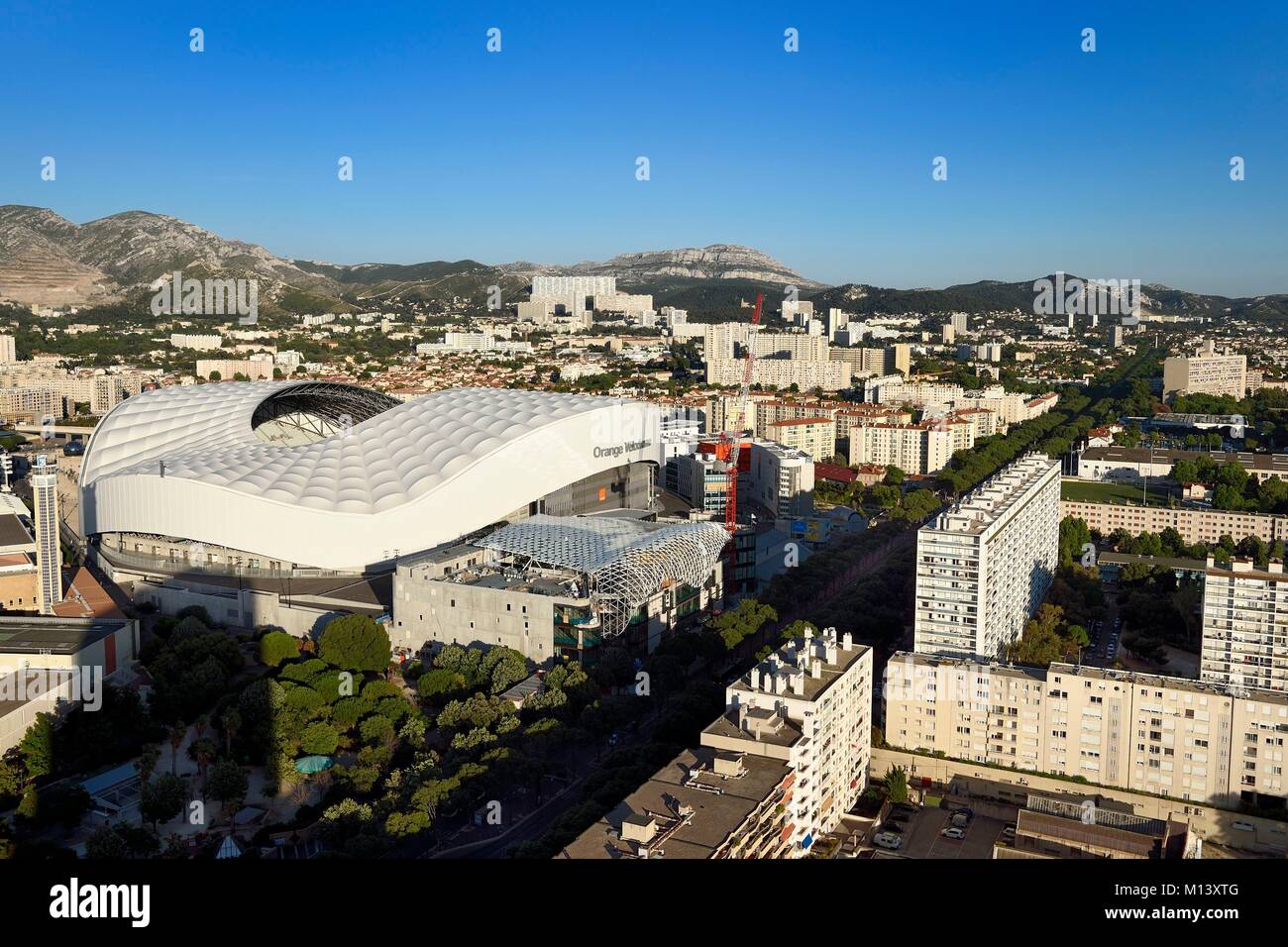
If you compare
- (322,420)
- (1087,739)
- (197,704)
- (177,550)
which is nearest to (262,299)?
(322,420)

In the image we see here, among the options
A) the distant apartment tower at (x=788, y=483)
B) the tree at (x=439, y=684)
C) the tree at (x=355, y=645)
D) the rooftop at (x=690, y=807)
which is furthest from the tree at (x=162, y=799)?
the distant apartment tower at (x=788, y=483)

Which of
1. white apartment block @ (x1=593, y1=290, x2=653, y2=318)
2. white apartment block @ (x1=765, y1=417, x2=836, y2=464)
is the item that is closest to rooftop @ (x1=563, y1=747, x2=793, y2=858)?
white apartment block @ (x1=765, y1=417, x2=836, y2=464)

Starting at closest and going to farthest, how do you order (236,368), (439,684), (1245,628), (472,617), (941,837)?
1. (941,837)
2. (439,684)
3. (1245,628)
4. (472,617)
5. (236,368)

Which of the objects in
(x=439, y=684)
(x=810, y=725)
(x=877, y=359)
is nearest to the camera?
(x=810, y=725)

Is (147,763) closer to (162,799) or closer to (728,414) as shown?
(162,799)

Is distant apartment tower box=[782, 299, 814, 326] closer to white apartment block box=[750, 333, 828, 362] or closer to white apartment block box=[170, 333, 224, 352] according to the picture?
white apartment block box=[750, 333, 828, 362]

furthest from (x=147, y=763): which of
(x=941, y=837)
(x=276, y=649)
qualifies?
(x=941, y=837)

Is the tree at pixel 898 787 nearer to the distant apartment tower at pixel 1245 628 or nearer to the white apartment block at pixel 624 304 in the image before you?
the distant apartment tower at pixel 1245 628
